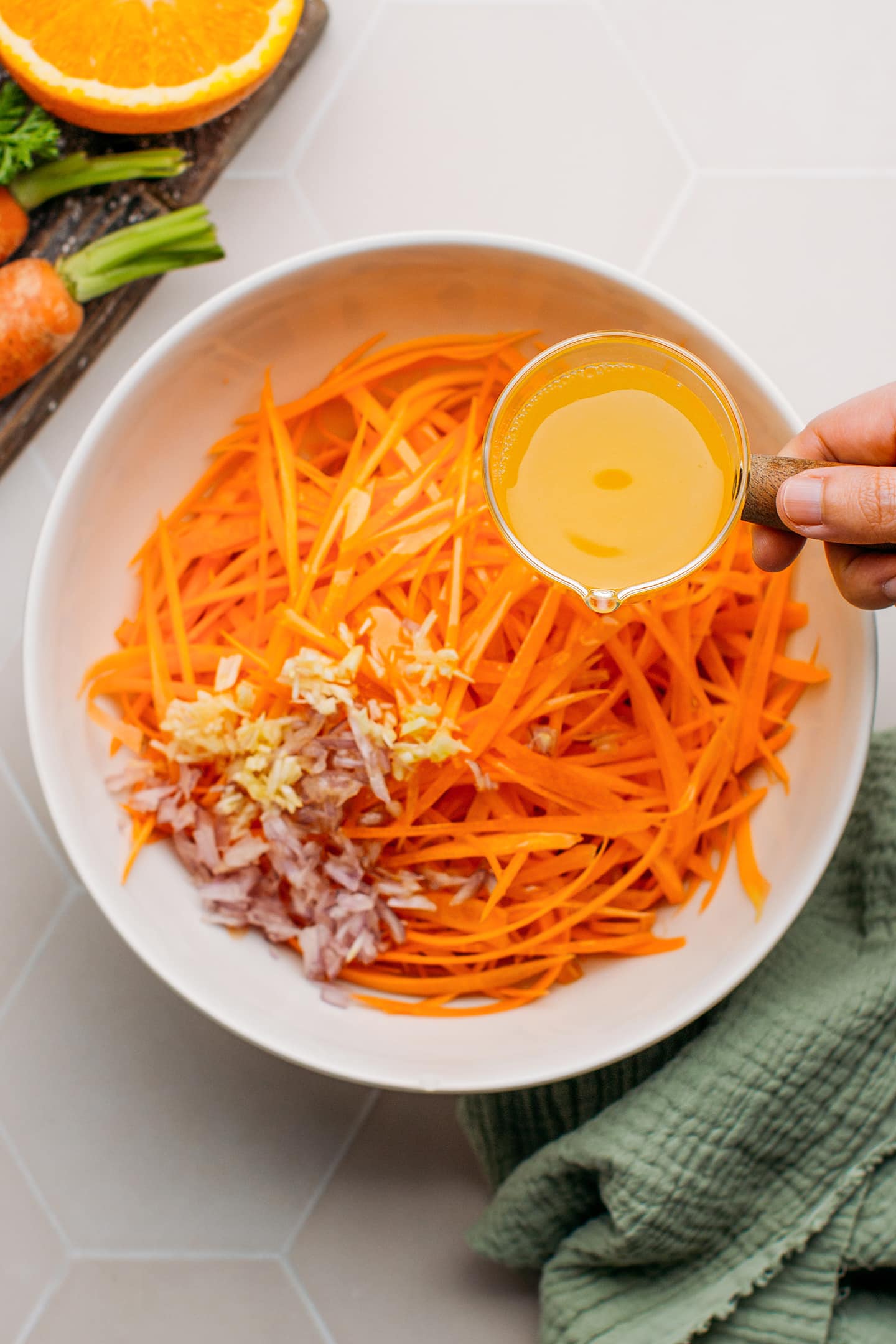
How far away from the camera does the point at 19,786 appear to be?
1.34 meters

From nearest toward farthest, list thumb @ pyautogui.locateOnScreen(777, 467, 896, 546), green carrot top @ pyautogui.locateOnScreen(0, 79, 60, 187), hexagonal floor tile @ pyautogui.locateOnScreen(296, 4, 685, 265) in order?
thumb @ pyautogui.locateOnScreen(777, 467, 896, 546) → green carrot top @ pyautogui.locateOnScreen(0, 79, 60, 187) → hexagonal floor tile @ pyautogui.locateOnScreen(296, 4, 685, 265)

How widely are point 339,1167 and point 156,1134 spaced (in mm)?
247

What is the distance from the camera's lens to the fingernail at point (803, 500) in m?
0.85

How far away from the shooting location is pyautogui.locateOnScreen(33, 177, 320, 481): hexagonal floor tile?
1.31m

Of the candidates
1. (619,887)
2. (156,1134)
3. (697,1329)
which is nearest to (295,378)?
(619,887)

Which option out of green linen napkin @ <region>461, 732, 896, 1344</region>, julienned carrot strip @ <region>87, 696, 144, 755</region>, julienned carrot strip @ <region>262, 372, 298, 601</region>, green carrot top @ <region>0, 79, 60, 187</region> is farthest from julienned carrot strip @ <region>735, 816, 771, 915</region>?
green carrot top @ <region>0, 79, 60, 187</region>

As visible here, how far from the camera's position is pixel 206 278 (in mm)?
1313

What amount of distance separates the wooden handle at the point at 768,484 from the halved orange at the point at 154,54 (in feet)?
2.44

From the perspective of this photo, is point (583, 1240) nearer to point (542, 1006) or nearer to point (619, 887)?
point (542, 1006)

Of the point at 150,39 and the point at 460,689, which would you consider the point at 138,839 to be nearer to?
the point at 460,689

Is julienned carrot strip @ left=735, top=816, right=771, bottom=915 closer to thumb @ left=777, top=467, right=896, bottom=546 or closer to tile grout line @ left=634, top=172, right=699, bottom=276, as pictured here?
thumb @ left=777, top=467, right=896, bottom=546

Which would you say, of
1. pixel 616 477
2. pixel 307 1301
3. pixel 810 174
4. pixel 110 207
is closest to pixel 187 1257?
pixel 307 1301

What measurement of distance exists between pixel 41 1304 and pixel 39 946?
482 millimetres

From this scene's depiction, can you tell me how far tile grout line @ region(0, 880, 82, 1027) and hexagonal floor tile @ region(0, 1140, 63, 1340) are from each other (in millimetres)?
194
